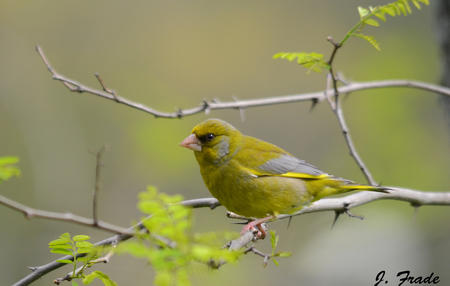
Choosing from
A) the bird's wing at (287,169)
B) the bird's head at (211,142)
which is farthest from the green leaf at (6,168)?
the bird's wing at (287,169)

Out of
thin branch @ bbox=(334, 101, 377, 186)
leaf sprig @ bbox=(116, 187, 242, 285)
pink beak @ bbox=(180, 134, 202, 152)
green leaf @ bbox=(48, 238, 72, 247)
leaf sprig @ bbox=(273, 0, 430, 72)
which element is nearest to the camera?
leaf sprig @ bbox=(116, 187, 242, 285)

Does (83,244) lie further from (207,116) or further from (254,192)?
(207,116)

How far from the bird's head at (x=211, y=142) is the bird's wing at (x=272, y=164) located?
0.17 m

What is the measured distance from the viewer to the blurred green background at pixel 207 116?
9055 mm

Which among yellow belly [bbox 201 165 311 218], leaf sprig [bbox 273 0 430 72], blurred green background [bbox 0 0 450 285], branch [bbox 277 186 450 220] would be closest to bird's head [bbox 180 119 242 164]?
yellow belly [bbox 201 165 311 218]

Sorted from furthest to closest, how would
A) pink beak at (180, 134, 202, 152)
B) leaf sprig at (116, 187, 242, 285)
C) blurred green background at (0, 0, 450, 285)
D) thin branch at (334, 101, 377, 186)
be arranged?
blurred green background at (0, 0, 450, 285) → pink beak at (180, 134, 202, 152) → thin branch at (334, 101, 377, 186) → leaf sprig at (116, 187, 242, 285)

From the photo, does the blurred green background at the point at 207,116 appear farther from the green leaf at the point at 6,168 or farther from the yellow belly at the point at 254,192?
the green leaf at the point at 6,168

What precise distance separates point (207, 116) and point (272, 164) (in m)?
6.67

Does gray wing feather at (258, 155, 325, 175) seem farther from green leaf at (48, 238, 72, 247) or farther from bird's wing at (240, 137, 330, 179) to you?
green leaf at (48, 238, 72, 247)

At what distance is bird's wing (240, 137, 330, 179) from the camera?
4.68 meters

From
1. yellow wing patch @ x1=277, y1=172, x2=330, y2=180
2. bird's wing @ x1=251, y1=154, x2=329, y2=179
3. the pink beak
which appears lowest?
yellow wing patch @ x1=277, y1=172, x2=330, y2=180

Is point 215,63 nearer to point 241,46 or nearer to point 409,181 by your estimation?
point 241,46

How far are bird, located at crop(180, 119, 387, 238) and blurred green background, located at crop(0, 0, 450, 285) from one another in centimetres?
402

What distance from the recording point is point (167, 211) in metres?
2.14
